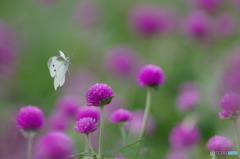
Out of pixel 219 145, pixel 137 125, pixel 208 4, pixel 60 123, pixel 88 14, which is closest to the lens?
pixel 219 145

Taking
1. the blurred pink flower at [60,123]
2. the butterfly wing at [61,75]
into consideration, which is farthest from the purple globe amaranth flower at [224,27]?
the butterfly wing at [61,75]

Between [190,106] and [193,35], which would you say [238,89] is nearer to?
[190,106]

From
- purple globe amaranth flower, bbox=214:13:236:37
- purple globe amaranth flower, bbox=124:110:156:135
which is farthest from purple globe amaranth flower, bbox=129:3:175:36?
purple globe amaranth flower, bbox=124:110:156:135

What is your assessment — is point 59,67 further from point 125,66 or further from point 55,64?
point 125,66

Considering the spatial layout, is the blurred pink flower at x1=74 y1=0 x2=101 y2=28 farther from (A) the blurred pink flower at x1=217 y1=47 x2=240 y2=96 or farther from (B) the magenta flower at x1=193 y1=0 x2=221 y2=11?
(A) the blurred pink flower at x1=217 y1=47 x2=240 y2=96

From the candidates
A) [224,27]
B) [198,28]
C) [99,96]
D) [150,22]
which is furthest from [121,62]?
[99,96]

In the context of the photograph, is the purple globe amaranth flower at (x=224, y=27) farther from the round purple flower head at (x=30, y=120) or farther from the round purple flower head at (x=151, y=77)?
the round purple flower head at (x=30, y=120)
